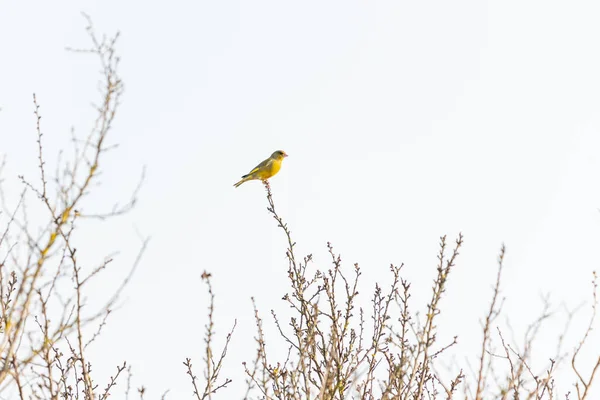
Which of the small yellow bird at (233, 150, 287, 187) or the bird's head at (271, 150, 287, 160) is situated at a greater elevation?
the bird's head at (271, 150, 287, 160)

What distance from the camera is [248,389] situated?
14.7 feet

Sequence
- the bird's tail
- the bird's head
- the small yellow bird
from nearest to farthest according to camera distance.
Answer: the bird's tail, the small yellow bird, the bird's head

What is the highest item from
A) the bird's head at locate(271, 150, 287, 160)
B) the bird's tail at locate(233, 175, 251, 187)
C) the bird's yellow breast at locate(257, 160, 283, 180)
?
the bird's head at locate(271, 150, 287, 160)

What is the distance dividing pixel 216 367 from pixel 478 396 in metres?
2.19

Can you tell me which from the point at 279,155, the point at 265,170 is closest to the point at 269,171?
the point at 265,170

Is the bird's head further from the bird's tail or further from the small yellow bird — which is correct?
the bird's tail

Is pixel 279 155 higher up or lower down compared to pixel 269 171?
higher up

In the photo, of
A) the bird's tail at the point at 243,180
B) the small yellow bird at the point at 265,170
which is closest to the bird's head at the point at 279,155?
the small yellow bird at the point at 265,170

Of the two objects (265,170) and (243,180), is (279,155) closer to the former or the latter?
(265,170)

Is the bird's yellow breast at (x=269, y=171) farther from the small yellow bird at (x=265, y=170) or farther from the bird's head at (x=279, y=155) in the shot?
the bird's head at (x=279, y=155)

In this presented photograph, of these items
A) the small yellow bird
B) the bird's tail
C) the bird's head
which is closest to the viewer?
the bird's tail

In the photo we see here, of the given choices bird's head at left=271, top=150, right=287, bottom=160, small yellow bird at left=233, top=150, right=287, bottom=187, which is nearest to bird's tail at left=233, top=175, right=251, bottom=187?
small yellow bird at left=233, top=150, right=287, bottom=187

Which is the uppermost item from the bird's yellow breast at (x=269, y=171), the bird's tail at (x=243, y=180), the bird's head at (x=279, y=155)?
the bird's head at (x=279, y=155)

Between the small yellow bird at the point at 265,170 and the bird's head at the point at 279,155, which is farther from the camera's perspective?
the bird's head at the point at 279,155
